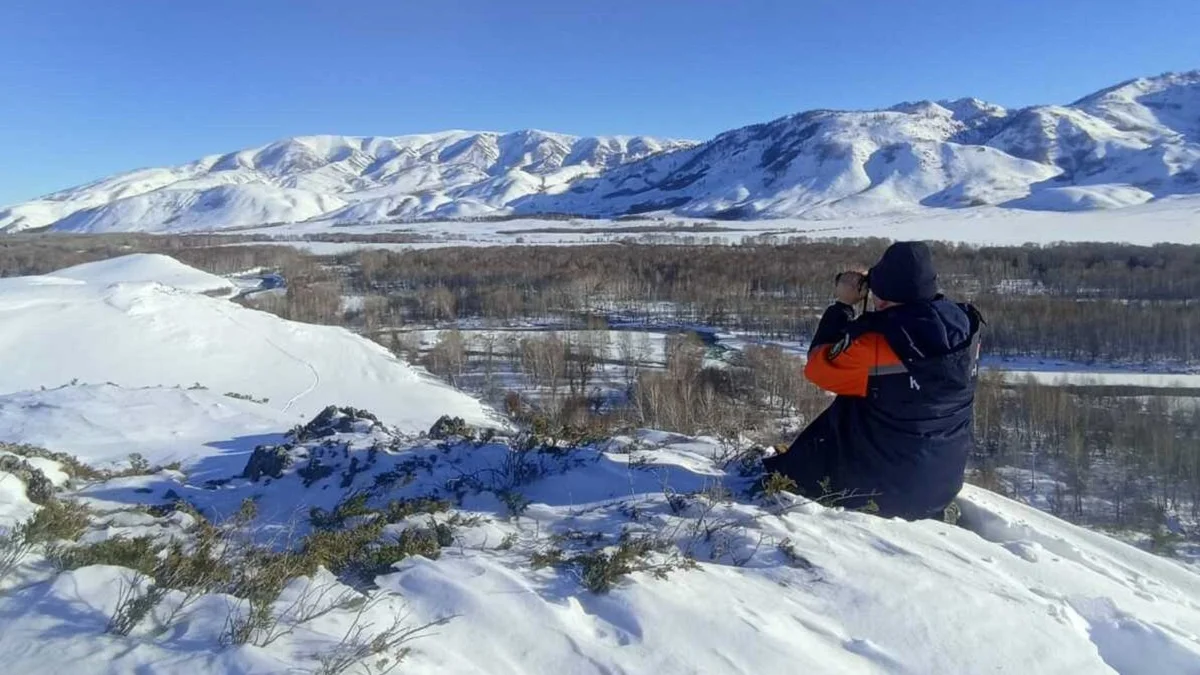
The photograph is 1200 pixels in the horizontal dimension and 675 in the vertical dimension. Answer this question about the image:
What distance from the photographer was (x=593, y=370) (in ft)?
91.9

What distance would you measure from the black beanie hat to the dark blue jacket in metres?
0.05

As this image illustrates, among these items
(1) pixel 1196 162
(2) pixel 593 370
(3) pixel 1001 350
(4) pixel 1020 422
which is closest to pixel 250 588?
(4) pixel 1020 422

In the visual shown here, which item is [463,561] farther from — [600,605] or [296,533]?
[296,533]

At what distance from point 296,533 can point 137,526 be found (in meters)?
0.75

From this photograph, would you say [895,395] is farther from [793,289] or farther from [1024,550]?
[793,289]

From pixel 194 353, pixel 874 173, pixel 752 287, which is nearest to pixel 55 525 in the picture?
pixel 194 353

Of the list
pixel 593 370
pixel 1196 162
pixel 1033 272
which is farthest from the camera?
pixel 1196 162

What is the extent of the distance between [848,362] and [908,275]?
47cm

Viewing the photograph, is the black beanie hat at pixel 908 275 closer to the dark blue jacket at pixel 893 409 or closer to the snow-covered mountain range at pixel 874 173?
the dark blue jacket at pixel 893 409

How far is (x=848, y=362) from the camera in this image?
362 cm

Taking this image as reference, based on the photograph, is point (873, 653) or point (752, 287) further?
point (752, 287)

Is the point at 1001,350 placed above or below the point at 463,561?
below

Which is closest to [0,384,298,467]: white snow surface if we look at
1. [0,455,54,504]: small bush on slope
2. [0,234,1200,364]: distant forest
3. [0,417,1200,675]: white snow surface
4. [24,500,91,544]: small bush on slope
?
[0,455,54,504]: small bush on slope

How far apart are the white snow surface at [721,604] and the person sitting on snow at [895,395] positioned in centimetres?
19
